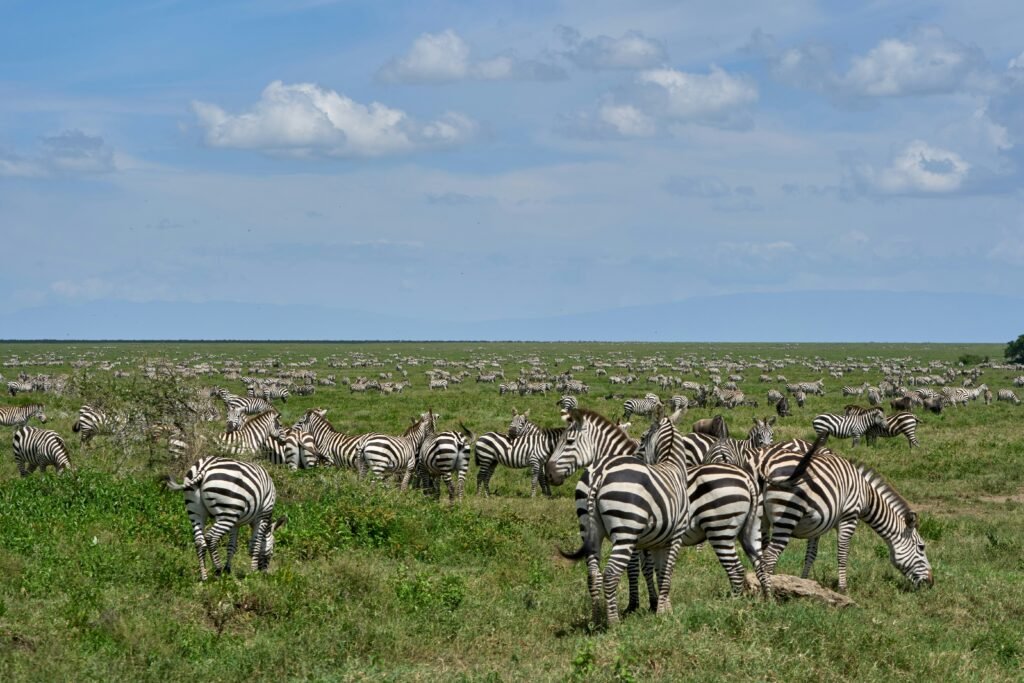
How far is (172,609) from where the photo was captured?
12109 millimetres

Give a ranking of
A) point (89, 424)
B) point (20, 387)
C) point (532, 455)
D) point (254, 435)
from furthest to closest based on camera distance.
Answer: point (20, 387) → point (89, 424) → point (532, 455) → point (254, 435)

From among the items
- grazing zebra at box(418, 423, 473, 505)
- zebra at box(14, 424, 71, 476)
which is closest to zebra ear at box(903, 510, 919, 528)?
grazing zebra at box(418, 423, 473, 505)

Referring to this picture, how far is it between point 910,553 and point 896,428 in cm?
2185

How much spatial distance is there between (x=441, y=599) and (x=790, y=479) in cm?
473

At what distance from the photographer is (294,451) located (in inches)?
898

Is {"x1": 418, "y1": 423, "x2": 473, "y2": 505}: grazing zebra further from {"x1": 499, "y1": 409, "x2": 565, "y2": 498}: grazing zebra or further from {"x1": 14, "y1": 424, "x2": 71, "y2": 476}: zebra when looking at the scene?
{"x1": 14, "y1": 424, "x2": 71, "y2": 476}: zebra

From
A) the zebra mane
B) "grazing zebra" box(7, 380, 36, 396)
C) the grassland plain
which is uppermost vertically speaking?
the zebra mane

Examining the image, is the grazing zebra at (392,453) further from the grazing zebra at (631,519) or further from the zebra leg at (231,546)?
the grazing zebra at (631,519)

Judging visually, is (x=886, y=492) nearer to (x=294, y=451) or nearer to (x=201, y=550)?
(x=201, y=550)

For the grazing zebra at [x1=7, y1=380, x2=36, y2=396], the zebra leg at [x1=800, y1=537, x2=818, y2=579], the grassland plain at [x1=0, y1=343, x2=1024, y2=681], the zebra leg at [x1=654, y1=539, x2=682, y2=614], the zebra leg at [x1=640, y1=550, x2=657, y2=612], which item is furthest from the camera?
the grazing zebra at [x1=7, y1=380, x2=36, y2=396]

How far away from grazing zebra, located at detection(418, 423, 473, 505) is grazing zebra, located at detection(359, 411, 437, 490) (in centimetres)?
24

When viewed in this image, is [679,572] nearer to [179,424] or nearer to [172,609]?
[172,609]

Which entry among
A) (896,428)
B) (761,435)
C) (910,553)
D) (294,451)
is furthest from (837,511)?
(896,428)

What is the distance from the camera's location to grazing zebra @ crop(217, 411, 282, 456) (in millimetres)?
22609
